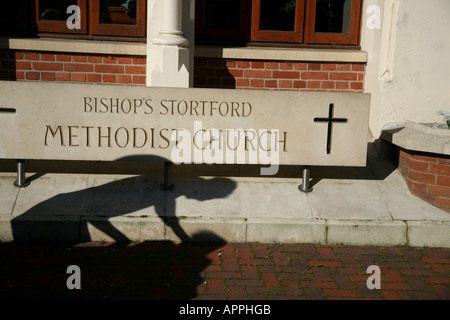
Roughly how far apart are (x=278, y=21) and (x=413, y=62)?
1.57 meters

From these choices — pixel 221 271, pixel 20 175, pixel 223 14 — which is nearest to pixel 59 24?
pixel 223 14

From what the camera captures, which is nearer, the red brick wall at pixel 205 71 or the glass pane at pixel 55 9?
the red brick wall at pixel 205 71

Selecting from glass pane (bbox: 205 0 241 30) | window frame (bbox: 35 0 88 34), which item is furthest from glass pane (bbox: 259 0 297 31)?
window frame (bbox: 35 0 88 34)

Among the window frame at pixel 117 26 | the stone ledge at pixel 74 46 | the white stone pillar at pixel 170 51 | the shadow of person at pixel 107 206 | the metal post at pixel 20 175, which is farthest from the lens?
the window frame at pixel 117 26

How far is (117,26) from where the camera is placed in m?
5.99

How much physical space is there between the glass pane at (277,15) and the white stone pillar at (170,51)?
4.24 ft

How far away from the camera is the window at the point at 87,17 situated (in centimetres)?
589

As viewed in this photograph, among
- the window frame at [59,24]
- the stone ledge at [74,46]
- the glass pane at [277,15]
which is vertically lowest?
the stone ledge at [74,46]

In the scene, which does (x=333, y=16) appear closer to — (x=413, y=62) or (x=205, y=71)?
(x=413, y=62)

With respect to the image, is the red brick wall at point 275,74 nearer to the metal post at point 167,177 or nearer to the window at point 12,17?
the metal post at point 167,177

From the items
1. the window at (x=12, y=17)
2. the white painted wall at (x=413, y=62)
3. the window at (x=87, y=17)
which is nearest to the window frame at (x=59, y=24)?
the window at (x=87, y=17)

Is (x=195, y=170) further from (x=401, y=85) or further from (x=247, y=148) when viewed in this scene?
(x=401, y=85)

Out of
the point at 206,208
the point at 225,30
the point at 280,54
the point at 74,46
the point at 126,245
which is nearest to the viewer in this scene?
the point at 126,245

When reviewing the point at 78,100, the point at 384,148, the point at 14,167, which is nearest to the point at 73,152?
the point at 78,100
